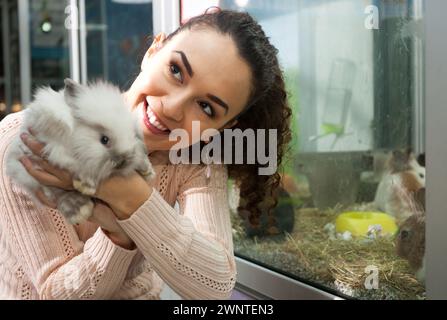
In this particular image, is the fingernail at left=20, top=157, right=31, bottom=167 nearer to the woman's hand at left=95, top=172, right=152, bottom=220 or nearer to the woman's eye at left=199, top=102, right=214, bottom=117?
the woman's hand at left=95, top=172, right=152, bottom=220

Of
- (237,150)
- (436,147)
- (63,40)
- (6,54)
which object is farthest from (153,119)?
(6,54)

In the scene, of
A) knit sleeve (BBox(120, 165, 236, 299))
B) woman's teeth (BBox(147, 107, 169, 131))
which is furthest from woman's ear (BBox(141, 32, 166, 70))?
knit sleeve (BBox(120, 165, 236, 299))

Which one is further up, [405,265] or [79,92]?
[79,92]

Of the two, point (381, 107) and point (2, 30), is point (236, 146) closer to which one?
point (381, 107)

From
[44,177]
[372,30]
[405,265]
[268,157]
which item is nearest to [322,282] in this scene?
[405,265]

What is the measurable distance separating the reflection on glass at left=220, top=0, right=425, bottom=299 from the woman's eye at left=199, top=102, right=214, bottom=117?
8.6 inches

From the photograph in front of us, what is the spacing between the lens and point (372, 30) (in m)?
1.14

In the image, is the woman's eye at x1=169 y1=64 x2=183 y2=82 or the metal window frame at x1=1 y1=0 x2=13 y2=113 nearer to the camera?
the woman's eye at x1=169 y1=64 x2=183 y2=82

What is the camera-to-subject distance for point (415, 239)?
1.01 meters

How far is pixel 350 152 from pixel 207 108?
0.63 meters

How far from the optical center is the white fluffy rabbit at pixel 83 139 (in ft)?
2.14

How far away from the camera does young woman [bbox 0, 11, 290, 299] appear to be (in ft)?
2.49

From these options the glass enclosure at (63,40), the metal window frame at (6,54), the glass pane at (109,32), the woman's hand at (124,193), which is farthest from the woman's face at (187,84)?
the metal window frame at (6,54)

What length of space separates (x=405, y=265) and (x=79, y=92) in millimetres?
709
